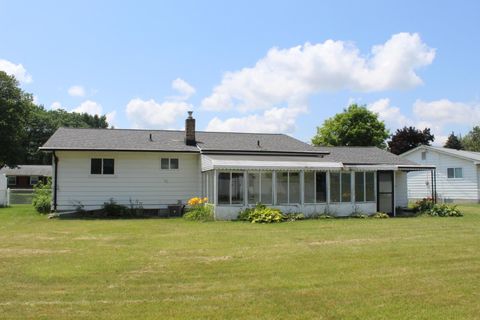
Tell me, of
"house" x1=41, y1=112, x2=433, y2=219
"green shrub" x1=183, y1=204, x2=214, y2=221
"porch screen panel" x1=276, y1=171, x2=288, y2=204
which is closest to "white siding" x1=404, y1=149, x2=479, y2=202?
"house" x1=41, y1=112, x2=433, y2=219

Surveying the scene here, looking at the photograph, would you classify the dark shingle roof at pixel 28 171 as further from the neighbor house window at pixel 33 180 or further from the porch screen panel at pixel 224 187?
the porch screen panel at pixel 224 187

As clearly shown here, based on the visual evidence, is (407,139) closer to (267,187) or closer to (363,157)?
(363,157)

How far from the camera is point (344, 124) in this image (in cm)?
6250

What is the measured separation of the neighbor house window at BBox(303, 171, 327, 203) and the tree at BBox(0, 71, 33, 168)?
41.0m

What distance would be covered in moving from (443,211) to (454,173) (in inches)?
581

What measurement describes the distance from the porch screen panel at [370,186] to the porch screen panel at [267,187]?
5.18m

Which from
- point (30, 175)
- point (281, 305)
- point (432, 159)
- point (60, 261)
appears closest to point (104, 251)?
point (60, 261)

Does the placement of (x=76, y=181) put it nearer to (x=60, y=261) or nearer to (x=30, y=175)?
(x=60, y=261)

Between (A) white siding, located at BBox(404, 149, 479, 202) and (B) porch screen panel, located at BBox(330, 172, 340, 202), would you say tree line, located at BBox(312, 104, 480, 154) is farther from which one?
(B) porch screen panel, located at BBox(330, 172, 340, 202)

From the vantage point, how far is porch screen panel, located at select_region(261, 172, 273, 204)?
74.0ft

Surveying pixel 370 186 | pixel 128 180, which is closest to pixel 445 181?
pixel 370 186

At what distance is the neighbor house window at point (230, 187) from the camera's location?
2195 centimetres

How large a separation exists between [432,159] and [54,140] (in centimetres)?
2897

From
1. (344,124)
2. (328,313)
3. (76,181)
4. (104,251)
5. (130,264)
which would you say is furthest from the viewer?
(344,124)
